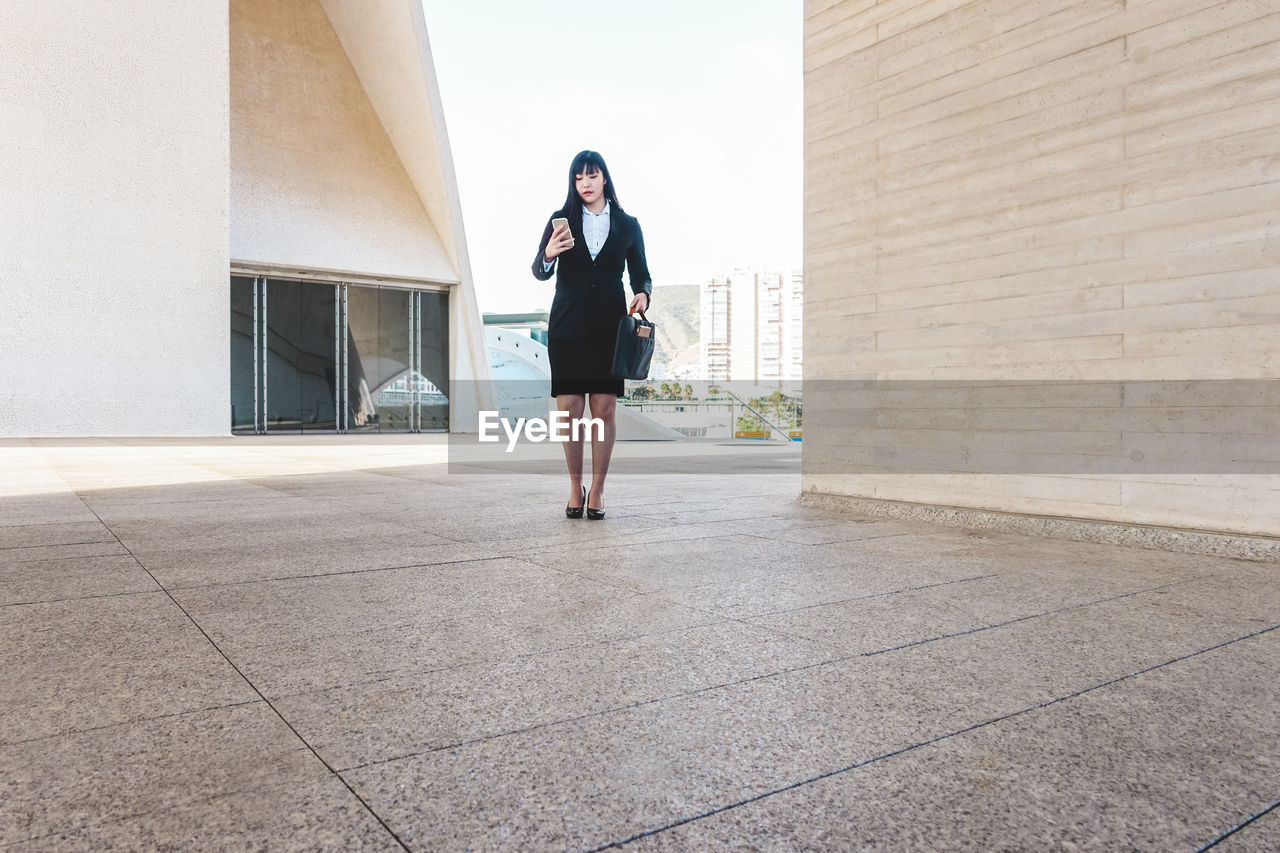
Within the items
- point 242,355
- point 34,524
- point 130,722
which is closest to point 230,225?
point 242,355

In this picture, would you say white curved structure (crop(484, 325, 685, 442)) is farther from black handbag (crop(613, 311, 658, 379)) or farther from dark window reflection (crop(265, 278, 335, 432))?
dark window reflection (crop(265, 278, 335, 432))

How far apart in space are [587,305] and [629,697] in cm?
279

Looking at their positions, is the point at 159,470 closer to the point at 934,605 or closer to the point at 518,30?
the point at 934,605

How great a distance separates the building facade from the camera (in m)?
13.2

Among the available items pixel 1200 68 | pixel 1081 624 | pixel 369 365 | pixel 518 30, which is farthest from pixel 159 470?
pixel 518 30

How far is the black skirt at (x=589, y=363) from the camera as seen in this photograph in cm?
402

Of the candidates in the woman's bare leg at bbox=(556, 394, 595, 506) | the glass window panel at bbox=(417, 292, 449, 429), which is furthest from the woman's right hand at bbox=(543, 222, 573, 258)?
the glass window panel at bbox=(417, 292, 449, 429)

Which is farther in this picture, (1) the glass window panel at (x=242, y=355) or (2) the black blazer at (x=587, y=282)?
(1) the glass window panel at (x=242, y=355)

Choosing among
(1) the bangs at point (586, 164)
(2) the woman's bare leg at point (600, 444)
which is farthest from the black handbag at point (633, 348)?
(1) the bangs at point (586, 164)

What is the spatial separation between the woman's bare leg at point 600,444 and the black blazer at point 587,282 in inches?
13.5

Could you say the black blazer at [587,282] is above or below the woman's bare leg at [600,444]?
above

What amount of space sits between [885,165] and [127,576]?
406cm

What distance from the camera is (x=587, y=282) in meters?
4.07

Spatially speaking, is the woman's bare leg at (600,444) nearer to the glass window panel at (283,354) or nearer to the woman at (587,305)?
the woman at (587,305)
